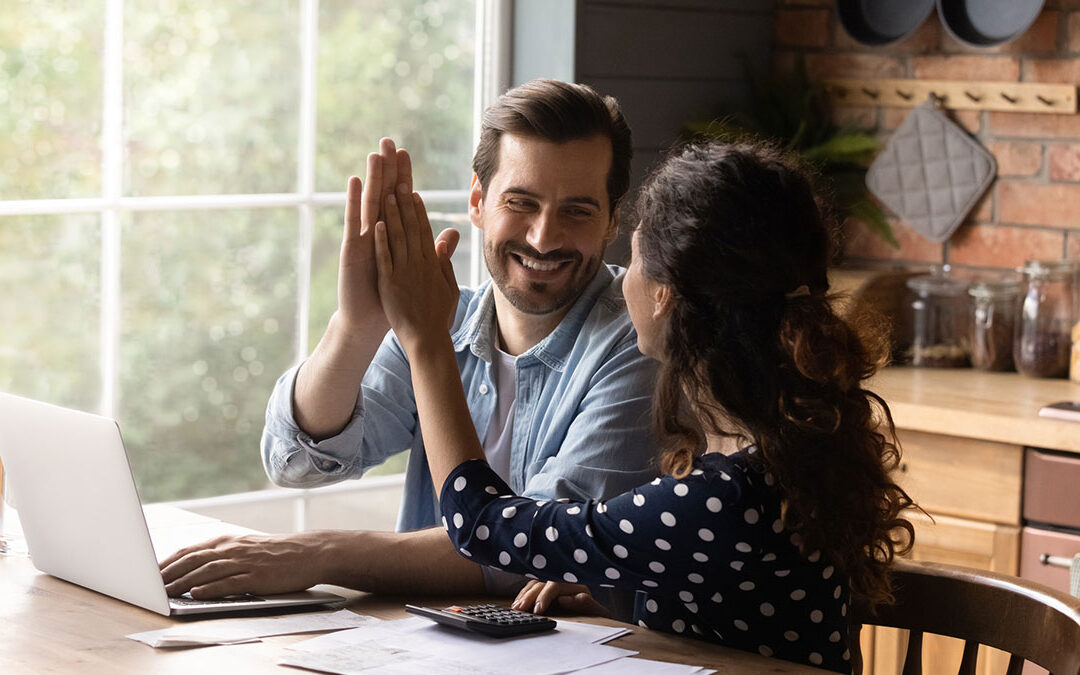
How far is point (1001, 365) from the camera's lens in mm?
3273

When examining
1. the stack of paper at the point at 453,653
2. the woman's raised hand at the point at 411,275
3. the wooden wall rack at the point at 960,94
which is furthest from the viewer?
the wooden wall rack at the point at 960,94

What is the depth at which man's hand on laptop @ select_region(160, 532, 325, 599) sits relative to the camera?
1.65 meters

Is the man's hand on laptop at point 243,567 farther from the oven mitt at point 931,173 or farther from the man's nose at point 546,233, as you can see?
the oven mitt at point 931,173

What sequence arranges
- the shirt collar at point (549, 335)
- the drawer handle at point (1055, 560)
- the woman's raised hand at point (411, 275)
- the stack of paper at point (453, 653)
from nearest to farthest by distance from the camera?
1. the stack of paper at point (453, 653)
2. the woman's raised hand at point (411, 275)
3. the shirt collar at point (549, 335)
4. the drawer handle at point (1055, 560)

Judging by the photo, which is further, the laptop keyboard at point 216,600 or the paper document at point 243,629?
the laptop keyboard at point 216,600

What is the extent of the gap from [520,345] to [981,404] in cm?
116

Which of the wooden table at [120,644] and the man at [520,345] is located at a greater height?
the man at [520,345]

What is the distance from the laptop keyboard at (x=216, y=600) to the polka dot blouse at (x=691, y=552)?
10.0 inches

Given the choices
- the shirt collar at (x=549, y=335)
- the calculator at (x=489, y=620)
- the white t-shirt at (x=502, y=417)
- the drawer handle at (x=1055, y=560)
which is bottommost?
the drawer handle at (x=1055, y=560)

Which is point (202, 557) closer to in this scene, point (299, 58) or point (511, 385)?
point (511, 385)

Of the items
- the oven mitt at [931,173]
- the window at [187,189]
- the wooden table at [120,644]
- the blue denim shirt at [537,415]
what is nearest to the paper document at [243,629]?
the wooden table at [120,644]

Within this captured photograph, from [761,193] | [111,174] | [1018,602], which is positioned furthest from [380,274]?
[111,174]

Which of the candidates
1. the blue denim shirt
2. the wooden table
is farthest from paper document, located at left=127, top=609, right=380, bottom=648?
the blue denim shirt

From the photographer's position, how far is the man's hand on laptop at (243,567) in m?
1.65
